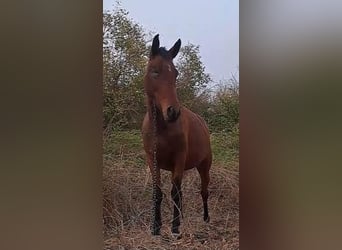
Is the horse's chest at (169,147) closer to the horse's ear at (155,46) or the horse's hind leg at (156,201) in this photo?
the horse's hind leg at (156,201)

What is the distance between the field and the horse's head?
0.38 feet

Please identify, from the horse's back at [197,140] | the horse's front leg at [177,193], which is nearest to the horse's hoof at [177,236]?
the horse's front leg at [177,193]

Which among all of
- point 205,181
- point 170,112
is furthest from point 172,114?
point 205,181

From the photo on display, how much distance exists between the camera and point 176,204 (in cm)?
123

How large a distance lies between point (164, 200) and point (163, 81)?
1.20ft

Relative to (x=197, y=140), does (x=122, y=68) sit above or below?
above

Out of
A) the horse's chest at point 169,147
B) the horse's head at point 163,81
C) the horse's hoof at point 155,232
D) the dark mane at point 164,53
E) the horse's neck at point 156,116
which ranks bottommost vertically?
the horse's hoof at point 155,232

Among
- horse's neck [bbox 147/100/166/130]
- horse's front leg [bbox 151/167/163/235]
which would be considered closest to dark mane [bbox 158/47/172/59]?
horse's neck [bbox 147/100/166/130]

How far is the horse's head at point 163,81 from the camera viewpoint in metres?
1.22

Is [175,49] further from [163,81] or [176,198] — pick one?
[176,198]

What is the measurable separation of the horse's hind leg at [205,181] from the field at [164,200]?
1 centimetres

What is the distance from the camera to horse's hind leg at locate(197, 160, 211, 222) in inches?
48.9
